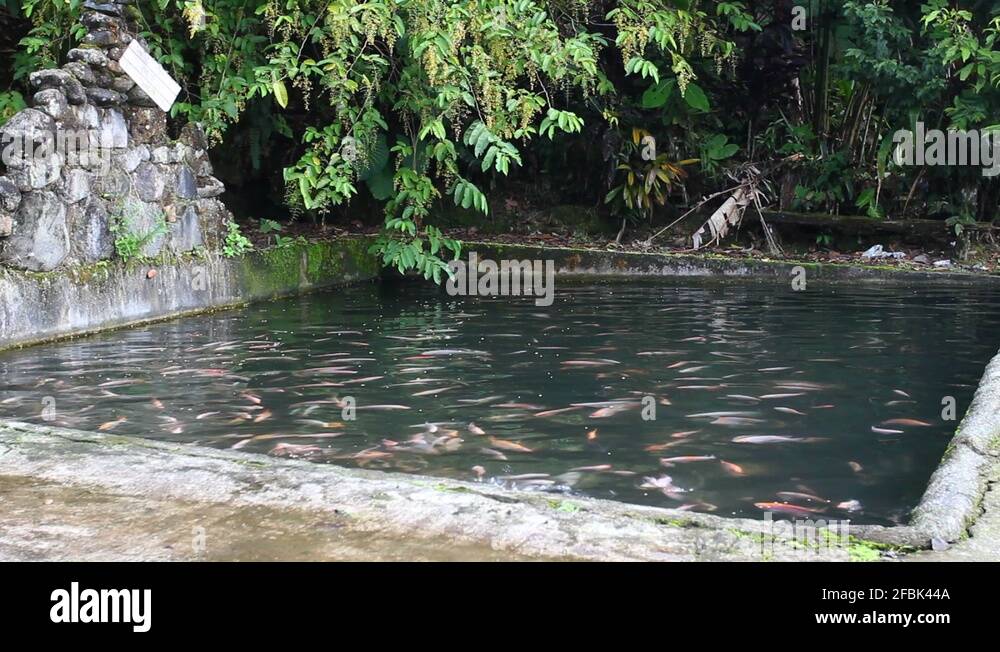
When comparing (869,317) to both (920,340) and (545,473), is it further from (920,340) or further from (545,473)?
(545,473)

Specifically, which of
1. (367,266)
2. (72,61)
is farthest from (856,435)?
(367,266)

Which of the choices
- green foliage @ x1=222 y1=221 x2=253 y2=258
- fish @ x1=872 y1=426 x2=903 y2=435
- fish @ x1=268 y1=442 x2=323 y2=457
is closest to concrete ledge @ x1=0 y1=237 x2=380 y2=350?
green foliage @ x1=222 y1=221 x2=253 y2=258

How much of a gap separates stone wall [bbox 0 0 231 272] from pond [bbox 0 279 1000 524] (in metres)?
0.85

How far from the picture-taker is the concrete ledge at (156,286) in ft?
27.1

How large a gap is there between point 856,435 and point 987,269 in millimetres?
7468

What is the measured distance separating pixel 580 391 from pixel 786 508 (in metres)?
2.37

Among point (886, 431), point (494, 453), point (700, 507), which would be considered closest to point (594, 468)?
point (494, 453)

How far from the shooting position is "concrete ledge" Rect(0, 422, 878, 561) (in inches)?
142

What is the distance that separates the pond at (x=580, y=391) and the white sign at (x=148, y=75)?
2.00 metres

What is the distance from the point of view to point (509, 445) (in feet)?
18.1

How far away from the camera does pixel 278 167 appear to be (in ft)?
45.9

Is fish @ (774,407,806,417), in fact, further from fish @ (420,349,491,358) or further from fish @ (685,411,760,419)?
fish @ (420,349,491,358)

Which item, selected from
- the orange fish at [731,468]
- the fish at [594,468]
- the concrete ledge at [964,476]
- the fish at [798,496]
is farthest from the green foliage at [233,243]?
the concrete ledge at [964,476]

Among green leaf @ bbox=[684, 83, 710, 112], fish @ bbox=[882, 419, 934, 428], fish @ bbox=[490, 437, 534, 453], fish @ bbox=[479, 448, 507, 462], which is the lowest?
fish @ bbox=[479, 448, 507, 462]
